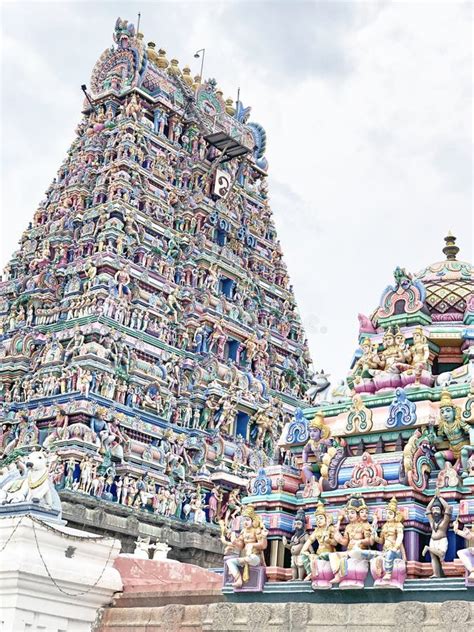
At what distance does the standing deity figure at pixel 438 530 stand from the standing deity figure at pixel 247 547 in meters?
3.03

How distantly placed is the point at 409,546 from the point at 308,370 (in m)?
33.1

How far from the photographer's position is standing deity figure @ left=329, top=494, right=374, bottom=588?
14531 mm

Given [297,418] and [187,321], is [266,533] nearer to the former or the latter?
[297,418]

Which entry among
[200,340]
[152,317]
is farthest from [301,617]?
[200,340]

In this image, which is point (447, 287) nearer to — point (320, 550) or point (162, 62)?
point (320, 550)

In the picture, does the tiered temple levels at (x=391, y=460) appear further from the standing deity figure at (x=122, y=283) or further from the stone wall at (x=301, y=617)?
the standing deity figure at (x=122, y=283)

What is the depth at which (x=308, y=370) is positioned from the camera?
158 feet

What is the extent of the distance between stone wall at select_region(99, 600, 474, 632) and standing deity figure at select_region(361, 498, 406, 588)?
4.14ft

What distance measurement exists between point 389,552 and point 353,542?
852mm

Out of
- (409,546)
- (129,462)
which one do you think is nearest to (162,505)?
(129,462)

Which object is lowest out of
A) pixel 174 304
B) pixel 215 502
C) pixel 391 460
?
pixel 391 460

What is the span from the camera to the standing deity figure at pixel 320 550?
14859mm

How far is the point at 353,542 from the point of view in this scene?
15.0 m

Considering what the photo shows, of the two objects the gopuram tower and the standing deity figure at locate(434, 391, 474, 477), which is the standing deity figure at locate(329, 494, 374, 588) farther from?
the gopuram tower
